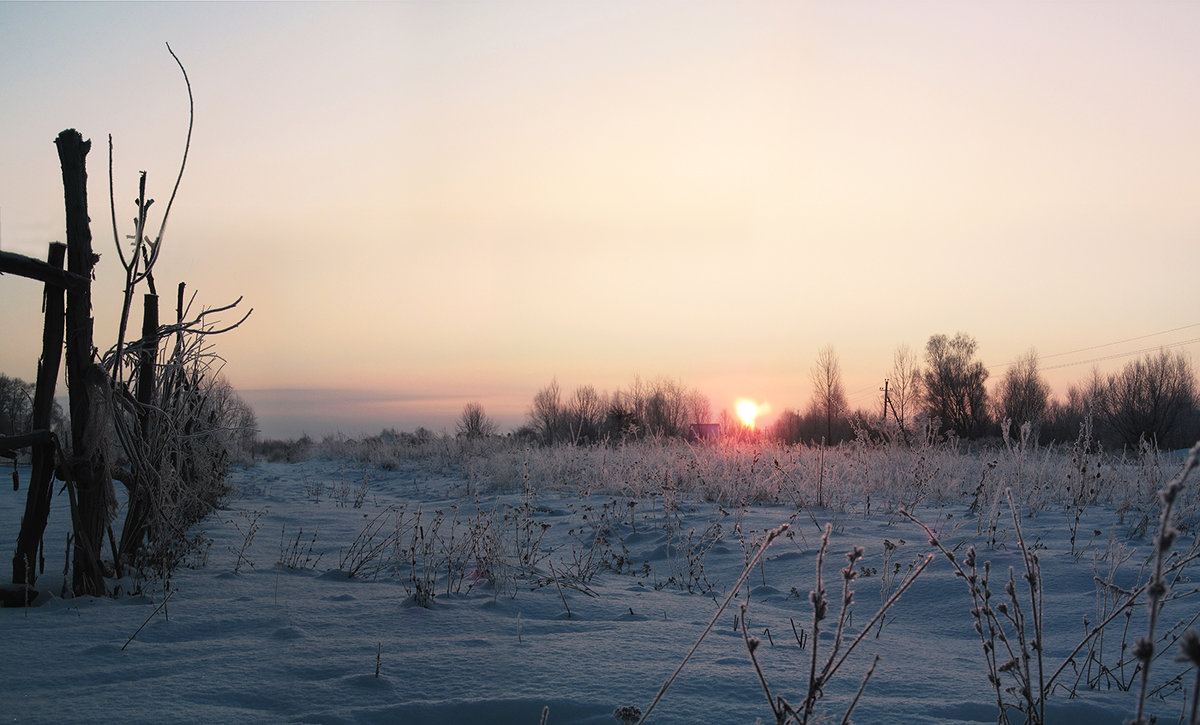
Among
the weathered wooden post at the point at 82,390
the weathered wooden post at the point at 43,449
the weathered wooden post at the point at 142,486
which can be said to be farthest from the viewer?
the weathered wooden post at the point at 142,486

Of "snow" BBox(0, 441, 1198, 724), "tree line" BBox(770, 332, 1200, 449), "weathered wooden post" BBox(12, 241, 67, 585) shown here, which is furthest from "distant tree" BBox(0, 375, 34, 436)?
"tree line" BBox(770, 332, 1200, 449)

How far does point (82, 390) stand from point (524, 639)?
2712 mm

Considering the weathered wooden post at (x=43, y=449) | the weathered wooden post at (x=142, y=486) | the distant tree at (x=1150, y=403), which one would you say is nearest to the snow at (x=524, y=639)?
the weathered wooden post at (x=43, y=449)

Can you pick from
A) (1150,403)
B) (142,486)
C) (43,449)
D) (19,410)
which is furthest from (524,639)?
(1150,403)

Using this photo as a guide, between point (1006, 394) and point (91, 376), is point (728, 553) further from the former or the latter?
point (1006, 394)

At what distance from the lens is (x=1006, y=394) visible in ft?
171

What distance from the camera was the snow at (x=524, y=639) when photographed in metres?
2.44

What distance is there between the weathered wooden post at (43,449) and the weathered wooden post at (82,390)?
6 centimetres

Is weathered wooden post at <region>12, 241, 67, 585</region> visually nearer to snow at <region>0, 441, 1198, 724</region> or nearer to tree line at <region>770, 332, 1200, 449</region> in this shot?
snow at <region>0, 441, 1198, 724</region>

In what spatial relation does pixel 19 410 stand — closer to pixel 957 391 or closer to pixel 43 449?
pixel 43 449

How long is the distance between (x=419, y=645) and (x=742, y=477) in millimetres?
6037

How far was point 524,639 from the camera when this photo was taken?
3.26 metres

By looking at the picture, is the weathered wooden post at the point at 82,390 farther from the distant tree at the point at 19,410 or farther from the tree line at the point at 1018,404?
the tree line at the point at 1018,404

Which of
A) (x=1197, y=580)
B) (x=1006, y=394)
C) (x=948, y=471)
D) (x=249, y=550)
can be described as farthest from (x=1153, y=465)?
(x=1006, y=394)
